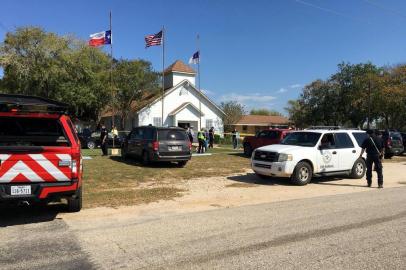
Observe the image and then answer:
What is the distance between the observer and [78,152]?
773 cm

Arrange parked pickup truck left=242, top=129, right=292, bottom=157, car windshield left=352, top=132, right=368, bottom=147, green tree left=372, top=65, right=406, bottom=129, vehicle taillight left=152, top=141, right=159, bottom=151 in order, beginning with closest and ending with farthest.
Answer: car windshield left=352, top=132, right=368, bottom=147 < vehicle taillight left=152, top=141, right=159, bottom=151 < parked pickup truck left=242, top=129, right=292, bottom=157 < green tree left=372, top=65, right=406, bottom=129

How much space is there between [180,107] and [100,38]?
13.5 metres

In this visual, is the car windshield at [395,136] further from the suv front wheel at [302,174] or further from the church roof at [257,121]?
the church roof at [257,121]

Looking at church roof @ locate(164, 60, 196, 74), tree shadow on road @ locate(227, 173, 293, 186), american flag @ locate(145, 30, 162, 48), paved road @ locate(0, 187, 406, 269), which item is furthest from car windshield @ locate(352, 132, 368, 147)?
church roof @ locate(164, 60, 196, 74)

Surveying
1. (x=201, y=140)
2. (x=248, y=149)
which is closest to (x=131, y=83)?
(x=201, y=140)

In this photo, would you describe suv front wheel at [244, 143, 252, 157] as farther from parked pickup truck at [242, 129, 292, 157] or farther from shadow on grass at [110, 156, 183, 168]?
shadow on grass at [110, 156, 183, 168]

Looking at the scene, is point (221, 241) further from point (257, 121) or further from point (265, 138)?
point (257, 121)

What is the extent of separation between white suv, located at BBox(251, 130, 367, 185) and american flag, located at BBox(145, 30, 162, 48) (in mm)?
22113

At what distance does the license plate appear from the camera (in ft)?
23.3

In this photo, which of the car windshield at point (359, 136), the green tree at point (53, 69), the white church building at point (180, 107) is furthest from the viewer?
the white church building at point (180, 107)

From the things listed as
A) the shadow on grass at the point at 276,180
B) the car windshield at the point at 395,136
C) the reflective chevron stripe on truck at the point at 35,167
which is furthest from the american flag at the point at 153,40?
the reflective chevron stripe on truck at the point at 35,167

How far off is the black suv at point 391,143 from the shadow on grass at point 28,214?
Answer: 20.0m

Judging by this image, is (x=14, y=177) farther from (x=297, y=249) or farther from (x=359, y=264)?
(x=359, y=264)

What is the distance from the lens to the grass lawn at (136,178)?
409 inches
